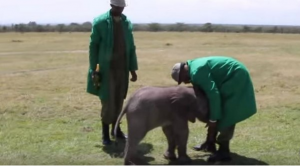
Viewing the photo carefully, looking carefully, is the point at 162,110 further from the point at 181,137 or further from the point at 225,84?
the point at 225,84

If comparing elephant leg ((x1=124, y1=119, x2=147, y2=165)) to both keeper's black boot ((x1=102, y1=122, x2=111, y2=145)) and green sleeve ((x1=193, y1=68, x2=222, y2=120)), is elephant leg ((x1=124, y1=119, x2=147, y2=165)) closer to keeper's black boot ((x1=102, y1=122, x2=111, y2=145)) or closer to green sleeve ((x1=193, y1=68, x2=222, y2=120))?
green sleeve ((x1=193, y1=68, x2=222, y2=120))

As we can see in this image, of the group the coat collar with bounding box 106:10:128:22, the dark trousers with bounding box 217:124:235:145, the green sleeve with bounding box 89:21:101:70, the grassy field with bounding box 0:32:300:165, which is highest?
the coat collar with bounding box 106:10:128:22

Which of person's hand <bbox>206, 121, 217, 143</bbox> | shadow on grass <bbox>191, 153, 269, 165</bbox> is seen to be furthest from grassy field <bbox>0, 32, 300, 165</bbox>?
person's hand <bbox>206, 121, 217, 143</bbox>

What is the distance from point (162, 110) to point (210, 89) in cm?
64

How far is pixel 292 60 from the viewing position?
25141 mm

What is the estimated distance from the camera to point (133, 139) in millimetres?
6703

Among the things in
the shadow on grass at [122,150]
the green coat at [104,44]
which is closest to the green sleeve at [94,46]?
the green coat at [104,44]

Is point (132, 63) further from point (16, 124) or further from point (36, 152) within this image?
point (16, 124)

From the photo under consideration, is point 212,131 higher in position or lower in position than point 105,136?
higher

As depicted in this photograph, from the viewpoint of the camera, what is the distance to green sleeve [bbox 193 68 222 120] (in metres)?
6.62

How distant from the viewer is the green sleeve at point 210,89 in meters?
6.62

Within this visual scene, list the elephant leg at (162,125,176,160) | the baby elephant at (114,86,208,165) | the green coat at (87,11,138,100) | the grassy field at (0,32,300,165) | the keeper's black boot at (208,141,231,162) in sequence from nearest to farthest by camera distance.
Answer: the baby elephant at (114,86,208,165)
the elephant leg at (162,125,176,160)
the keeper's black boot at (208,141,231,162)
the grassy field at (0,32,300,165)
the green coat at (87,11,138,100)

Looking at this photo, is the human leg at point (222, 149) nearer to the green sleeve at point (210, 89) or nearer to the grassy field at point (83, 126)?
the grassy field at point (83, 126)

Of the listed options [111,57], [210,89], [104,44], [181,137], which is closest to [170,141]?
[181,137]
